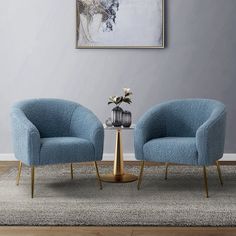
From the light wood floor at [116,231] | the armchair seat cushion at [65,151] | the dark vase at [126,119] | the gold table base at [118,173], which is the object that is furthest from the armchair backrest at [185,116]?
the light wood floor at [116,231]

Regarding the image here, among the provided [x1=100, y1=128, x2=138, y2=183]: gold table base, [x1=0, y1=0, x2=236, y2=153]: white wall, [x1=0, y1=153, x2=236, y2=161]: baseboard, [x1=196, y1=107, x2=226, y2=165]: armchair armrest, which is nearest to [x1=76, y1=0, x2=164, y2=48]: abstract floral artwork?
[x1=0, y1=0, x2=236, y2=153]: white wall

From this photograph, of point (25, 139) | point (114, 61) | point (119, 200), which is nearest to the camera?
point (119, 200)

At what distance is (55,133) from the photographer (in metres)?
4.69

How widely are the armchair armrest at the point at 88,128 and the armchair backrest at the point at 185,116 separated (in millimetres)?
695

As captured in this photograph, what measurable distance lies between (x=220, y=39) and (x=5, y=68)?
94.4 inches

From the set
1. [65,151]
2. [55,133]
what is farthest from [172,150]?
[55,133]

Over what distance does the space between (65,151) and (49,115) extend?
677 mm

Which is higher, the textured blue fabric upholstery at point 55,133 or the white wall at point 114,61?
the white wall at point 114,61

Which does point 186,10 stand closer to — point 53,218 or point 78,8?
point 78,8

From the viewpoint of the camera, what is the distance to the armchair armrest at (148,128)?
4336 mm

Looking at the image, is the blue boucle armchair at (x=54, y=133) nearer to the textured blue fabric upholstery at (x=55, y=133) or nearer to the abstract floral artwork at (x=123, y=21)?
the textured blue fabric upholstery at (x=55, y=133)

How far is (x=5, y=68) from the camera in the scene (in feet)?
19.4

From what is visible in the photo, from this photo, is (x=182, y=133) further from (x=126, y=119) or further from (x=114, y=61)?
(x=114, y=61)

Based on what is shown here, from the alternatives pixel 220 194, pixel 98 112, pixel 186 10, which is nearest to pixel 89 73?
pixel 98 112
